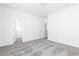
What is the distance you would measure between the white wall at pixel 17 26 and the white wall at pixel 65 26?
3.35 feet

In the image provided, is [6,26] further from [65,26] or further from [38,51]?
[65,26]

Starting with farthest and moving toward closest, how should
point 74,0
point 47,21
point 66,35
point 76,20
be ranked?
1. point 47,21
2. point 66,35
3. point 76,20
4. point 74,0

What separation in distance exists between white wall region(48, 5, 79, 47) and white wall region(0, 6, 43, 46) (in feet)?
3.35

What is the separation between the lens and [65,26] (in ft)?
10.1

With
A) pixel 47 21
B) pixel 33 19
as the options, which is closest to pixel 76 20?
pixel 47 21

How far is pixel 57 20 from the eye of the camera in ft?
11.7

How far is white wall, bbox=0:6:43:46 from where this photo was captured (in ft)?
9.25

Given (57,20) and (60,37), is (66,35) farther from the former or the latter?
(57,20)

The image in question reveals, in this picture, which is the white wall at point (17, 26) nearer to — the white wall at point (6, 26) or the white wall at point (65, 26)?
the white wall at point (6, 26)

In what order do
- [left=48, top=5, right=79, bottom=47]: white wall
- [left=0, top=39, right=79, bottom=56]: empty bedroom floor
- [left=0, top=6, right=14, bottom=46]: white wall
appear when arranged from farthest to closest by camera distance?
[left=0, top=6, right=14, bottom=46]: white wall, [left=48, top=5, right=79, bottom=47]: white wall, [left=0, top=39, right=79, bottom=56]: empty bedroom floor

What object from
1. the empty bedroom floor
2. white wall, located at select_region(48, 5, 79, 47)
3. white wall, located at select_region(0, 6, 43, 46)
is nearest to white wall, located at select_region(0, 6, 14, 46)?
white wall, located at select_region(0, 6, 43, 46)

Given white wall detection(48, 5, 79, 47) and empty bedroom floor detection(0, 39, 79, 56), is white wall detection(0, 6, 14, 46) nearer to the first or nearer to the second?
empty bedroom floor detection(0, 39, 79, 56)

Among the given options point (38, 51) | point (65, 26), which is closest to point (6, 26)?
point (38, 51)

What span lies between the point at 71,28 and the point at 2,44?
3659 mm
